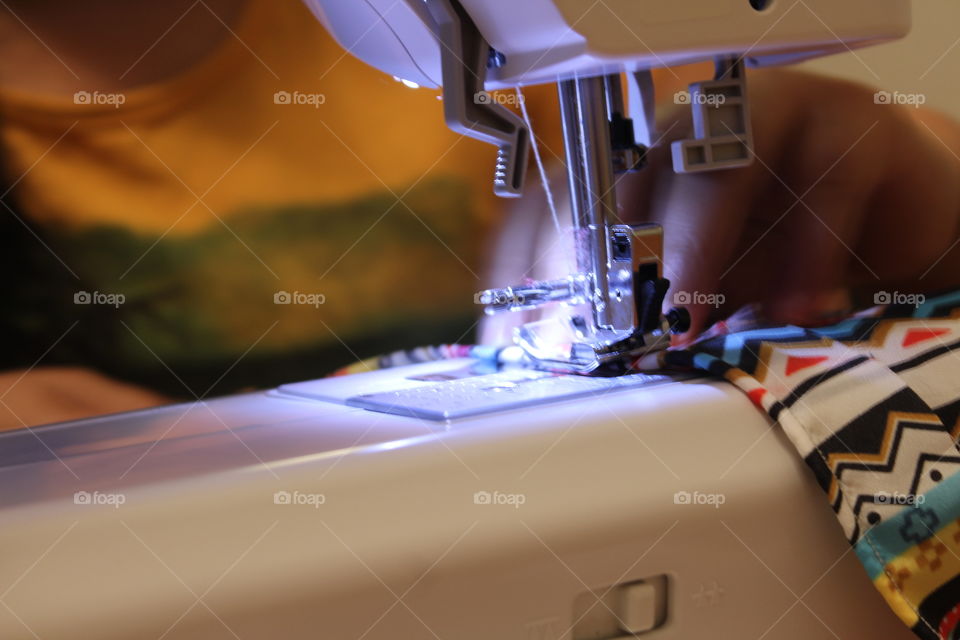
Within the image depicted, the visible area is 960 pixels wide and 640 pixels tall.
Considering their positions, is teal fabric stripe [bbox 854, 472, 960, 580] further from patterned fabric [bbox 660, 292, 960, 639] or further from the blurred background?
the blurred background

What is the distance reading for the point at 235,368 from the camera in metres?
1.30

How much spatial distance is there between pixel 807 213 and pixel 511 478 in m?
0.70

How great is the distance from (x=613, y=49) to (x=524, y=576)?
37 centimetres

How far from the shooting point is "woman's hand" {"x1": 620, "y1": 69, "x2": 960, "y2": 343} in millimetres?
1112

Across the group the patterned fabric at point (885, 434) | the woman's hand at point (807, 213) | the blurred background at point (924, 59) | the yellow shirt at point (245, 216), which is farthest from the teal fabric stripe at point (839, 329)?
the blurred background at point (924, 59)

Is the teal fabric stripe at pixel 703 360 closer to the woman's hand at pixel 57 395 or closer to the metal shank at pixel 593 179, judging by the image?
the metal shank at pixel 593 179

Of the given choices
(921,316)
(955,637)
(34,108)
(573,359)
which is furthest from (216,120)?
(955,637)

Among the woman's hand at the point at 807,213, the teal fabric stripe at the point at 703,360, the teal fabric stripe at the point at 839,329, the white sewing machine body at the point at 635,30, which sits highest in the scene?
the white sewing machine body at the point at 635,30

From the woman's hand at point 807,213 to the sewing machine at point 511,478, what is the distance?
0.92 ft

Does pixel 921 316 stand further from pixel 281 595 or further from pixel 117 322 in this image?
pixel 117 322

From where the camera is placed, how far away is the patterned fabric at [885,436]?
26.9 inches

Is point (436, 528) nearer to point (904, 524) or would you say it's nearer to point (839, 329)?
point (904, 524)

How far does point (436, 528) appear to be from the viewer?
585 mm

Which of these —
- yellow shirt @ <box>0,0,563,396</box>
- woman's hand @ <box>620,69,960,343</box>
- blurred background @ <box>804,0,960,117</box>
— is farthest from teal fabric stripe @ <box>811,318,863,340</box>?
blurred background @ <box>804,0,960,117</box>
